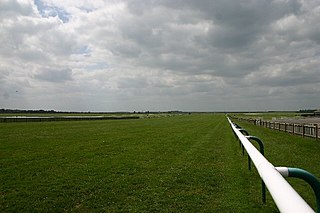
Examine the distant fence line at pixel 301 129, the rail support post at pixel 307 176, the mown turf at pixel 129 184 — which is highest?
the rail support post at pixel 307 176

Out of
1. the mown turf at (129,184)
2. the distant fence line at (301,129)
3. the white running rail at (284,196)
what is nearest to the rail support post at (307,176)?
the white running rail at (284,196)

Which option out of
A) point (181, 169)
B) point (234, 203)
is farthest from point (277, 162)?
point (234, 203)

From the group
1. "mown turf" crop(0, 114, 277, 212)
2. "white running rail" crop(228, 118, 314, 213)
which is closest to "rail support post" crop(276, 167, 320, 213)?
"white running rail" crop(228, 118, 314, 213)

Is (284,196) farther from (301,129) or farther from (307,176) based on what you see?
(301,129)

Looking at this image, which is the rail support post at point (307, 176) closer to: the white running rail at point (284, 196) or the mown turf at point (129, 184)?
the white running rail at point (284, 196)

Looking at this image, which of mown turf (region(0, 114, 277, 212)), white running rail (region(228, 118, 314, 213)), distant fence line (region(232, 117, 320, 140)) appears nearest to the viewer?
white running rail (region(228, 118, 314, 213))

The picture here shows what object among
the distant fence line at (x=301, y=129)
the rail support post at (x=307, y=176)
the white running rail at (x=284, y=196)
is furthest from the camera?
the distant fence line at (x=301, y=129)

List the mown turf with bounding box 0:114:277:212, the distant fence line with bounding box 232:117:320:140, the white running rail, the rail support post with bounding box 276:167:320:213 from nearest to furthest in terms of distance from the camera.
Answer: the white running rail → the rail support post with bounding box 276:167:320:213 → the mown turf with bounding box 0:114:277:212 → the distant fence line with bounding box 232:117:320:140

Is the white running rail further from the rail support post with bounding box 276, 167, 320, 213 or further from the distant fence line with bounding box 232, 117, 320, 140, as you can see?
the distant fence line with bounding box 232, 117, 320, 140

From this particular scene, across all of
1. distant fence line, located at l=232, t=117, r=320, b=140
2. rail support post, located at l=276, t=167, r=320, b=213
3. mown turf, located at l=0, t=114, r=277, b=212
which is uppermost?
rail support post, located at l=276, t=167, r=320, b=213

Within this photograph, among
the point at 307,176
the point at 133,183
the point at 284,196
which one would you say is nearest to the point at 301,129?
the point at 133,183

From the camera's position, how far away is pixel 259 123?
43.1 metres

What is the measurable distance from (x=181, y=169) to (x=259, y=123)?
3517 centimetres

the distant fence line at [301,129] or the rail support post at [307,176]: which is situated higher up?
the rail support post at [307,176]
